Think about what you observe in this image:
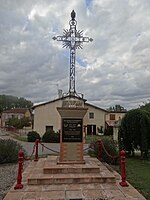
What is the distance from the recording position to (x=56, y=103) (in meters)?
43.7

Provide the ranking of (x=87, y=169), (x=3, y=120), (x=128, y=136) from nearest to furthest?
(x=87, y=169)
(x=128, y=136)
(x=3, y=120)

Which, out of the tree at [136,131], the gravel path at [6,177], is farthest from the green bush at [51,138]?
the gravel path at [6,177]

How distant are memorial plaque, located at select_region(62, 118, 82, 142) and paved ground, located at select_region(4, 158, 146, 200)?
8.62 ft

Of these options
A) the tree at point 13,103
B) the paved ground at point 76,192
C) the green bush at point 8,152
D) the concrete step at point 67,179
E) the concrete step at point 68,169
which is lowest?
the paved ground at point 76,192

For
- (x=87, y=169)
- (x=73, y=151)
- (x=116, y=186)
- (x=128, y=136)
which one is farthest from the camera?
(x=128, y=136)

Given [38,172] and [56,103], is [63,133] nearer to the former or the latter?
[38,172]

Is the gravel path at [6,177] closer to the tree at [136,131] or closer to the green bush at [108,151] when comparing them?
the green bush at [108,151]

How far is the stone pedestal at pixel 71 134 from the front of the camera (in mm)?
10492

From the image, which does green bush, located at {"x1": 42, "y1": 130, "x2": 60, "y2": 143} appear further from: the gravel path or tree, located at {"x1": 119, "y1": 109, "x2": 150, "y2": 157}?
the gravel path

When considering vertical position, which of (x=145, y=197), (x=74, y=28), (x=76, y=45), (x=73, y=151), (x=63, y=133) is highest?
(x=74, y=28)

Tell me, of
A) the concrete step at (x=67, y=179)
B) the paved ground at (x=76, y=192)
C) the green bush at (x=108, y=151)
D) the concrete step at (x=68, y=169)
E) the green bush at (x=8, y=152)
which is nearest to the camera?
the paved ground at (x=76, y=192)

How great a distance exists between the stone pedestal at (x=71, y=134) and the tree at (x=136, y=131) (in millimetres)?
5800

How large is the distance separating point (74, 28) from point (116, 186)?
773 centimetres

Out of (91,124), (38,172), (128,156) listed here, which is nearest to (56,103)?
(91,124)
